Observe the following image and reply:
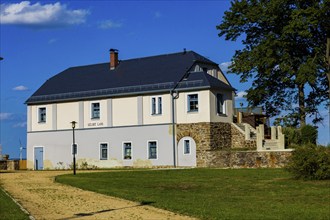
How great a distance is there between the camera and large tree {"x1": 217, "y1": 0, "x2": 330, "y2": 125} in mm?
35844

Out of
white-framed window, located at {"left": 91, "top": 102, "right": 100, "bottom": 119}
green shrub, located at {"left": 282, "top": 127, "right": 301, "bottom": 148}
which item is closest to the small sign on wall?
white-framed window, located at {"left": 91, "top": 102, "right": 100, "bottom": 119}

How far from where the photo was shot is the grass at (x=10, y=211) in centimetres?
1360

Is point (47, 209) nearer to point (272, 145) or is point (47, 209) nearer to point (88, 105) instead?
point (272, 145)

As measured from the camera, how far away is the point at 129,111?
151 feet

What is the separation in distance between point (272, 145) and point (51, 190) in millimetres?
18478

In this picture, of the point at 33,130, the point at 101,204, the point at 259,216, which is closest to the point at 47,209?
the point at 101,204

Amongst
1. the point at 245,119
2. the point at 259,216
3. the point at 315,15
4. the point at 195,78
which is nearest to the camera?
the point at 259,216

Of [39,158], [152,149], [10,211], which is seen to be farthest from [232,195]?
[39,158]

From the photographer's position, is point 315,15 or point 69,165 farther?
point 69,165

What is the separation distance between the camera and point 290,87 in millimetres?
40250

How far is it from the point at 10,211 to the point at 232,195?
7538 mm

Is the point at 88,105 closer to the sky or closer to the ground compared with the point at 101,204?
closer to the sky

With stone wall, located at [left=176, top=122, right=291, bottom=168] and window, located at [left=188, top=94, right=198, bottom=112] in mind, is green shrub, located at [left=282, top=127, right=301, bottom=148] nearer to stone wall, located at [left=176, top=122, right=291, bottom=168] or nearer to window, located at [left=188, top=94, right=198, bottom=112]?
stone wall, located at [left=176, top=122, right=291, bottom=168]

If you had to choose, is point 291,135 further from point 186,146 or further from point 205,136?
point 186,146
